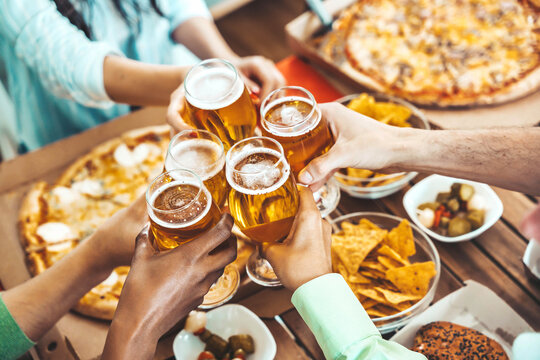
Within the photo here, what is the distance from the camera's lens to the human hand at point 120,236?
145 cm

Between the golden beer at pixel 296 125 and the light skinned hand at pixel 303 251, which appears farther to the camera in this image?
the golden beer at pixel 296 125

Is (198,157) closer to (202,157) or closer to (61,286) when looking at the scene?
(202,157)

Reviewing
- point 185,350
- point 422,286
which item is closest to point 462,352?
point 422,286

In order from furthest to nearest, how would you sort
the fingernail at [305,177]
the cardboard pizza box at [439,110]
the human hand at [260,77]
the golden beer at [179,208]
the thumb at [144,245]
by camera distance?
1. the cardboard pizza box at [439,110]
2. the human hand at [260,77]
3. the fingernail at [305,177]
4. the thumb at [144,245]
5. the golden beer at [179,208]

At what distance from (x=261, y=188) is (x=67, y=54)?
1.56 m

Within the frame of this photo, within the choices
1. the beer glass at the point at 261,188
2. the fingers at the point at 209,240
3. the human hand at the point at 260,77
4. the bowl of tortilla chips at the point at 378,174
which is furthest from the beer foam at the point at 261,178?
the human hand at the point at 260,77

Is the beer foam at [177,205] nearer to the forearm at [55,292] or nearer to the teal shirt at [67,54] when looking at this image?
the forearm at [55,292]

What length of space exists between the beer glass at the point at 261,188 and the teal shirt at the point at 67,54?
50.8 inches

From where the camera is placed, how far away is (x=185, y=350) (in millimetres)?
1474

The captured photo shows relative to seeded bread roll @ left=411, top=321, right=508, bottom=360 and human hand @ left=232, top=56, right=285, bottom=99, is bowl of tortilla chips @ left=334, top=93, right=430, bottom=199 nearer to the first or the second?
human hand @ left=232, top=56, right=285, bottom=99

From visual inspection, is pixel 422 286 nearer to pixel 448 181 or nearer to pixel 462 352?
pixel 462 352

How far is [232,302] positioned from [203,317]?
0.15 meters

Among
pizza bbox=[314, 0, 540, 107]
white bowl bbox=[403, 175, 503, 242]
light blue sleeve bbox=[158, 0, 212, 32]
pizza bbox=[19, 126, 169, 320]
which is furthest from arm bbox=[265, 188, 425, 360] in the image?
light blue sleeve bbox=[158, 0, 212, 32]

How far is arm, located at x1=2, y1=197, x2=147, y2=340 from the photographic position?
5.15 ft
